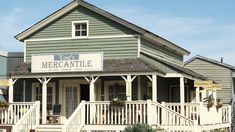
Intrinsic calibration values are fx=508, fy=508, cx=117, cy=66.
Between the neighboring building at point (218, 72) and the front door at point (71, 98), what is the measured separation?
18541 mm

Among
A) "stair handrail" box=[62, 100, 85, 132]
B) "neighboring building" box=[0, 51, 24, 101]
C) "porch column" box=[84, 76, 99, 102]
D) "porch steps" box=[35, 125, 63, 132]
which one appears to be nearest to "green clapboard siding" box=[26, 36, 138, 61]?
"porch column" box=[84, 76, 99, 102]

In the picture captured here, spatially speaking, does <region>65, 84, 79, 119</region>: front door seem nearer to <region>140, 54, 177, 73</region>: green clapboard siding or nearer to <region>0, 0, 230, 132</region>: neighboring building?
<region>0, 0, 230, 132</region>: neighboring building

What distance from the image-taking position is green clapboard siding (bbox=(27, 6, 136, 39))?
1012 inches

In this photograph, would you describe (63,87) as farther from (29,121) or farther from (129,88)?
(129,88)

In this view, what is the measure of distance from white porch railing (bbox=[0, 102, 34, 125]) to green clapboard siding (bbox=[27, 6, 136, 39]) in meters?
4.48

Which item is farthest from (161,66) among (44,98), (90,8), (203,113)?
(44,98)

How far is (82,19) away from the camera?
26.4 metres

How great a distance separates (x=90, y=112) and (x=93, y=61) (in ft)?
9.13

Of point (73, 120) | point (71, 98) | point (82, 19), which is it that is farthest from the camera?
point (71, 98)

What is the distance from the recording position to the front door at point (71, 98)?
26.7m

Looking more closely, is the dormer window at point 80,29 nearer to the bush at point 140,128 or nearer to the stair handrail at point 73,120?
the stair handrail at point 73,120

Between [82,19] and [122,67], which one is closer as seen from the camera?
[122,67]

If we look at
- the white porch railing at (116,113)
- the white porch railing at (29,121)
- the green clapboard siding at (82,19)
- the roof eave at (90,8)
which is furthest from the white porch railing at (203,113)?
the white porch railing at (29,121)

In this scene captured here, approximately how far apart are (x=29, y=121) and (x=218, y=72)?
925 inches
